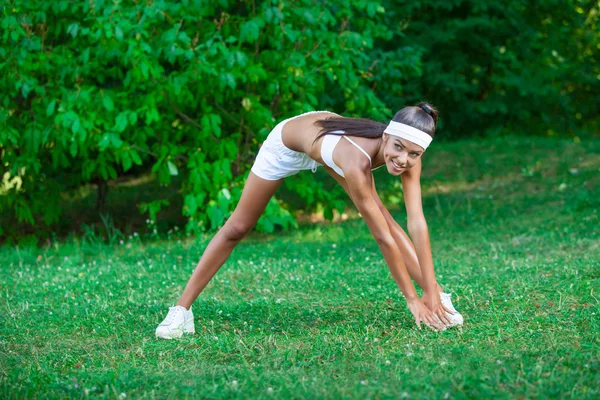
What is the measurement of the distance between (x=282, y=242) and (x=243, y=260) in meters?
0.86

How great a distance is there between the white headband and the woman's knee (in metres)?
1.04

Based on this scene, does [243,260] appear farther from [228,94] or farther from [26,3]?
[26,3]

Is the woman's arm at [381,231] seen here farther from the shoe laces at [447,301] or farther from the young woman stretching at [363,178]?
the shoe laces at [447,301]

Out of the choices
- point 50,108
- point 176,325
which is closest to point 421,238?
point 176,325

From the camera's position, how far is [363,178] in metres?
3.70

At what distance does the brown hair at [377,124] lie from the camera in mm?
3781

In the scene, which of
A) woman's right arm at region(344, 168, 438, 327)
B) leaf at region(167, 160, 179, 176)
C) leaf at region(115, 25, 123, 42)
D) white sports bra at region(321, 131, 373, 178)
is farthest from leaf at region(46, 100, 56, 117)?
woman's right arm at region(344, 168, 438, 327)

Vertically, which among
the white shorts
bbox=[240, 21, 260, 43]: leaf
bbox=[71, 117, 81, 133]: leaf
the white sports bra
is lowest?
bbox=[71, 117, 81, 133]: leaf

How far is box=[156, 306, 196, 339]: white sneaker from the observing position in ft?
13.8

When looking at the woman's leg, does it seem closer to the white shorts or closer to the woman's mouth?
the white shorts

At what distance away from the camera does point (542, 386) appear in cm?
301

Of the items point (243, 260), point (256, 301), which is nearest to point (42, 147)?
point (243, 260)

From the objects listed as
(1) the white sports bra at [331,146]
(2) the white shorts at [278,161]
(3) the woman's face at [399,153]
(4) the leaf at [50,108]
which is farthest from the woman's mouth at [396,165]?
(4) the leaf at [50,108]

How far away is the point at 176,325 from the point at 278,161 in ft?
3.70
